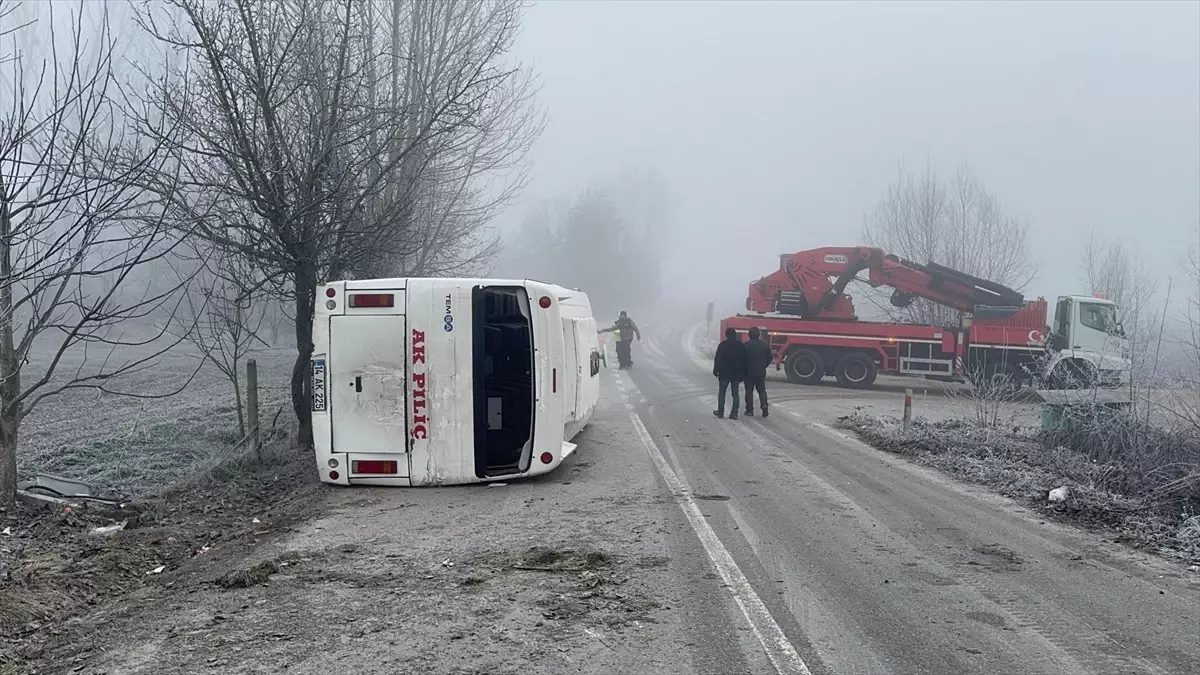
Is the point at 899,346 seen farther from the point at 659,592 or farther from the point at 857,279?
the point at 659,592

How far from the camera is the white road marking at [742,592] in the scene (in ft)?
14.5

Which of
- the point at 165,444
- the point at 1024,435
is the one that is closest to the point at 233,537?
the point at 165,444

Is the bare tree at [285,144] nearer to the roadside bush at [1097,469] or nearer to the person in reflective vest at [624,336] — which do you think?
the roadside bush at [1097,469]

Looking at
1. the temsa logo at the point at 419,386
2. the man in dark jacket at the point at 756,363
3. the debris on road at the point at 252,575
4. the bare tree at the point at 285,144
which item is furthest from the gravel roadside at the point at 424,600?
the man in dark jacket at the point at 756,363

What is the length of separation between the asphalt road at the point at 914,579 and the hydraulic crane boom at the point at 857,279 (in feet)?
43.9

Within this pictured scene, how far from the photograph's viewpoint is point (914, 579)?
5887mm

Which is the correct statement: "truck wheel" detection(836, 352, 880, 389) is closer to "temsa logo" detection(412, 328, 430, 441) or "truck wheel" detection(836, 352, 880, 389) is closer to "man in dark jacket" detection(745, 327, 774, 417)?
"man in dark jacket" detection(745, 327, 774, 417)

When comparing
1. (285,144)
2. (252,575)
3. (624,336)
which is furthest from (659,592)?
(624,336)

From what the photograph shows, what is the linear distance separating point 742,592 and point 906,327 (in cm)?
1865

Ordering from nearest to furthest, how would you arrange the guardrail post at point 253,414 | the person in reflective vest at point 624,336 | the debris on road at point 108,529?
the debris on road at point 108,529 → the guardrail post at point 253,414 → the person in reflective vest at point 624,336

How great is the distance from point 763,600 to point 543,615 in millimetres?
1352

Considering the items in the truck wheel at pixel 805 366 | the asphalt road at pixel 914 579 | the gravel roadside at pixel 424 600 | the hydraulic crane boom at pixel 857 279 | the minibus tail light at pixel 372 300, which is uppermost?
the hydraulic crane boom at pixel 857 279

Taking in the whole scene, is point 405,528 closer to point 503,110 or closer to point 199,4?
point 199,4

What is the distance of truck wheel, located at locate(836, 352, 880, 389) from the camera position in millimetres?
22953
